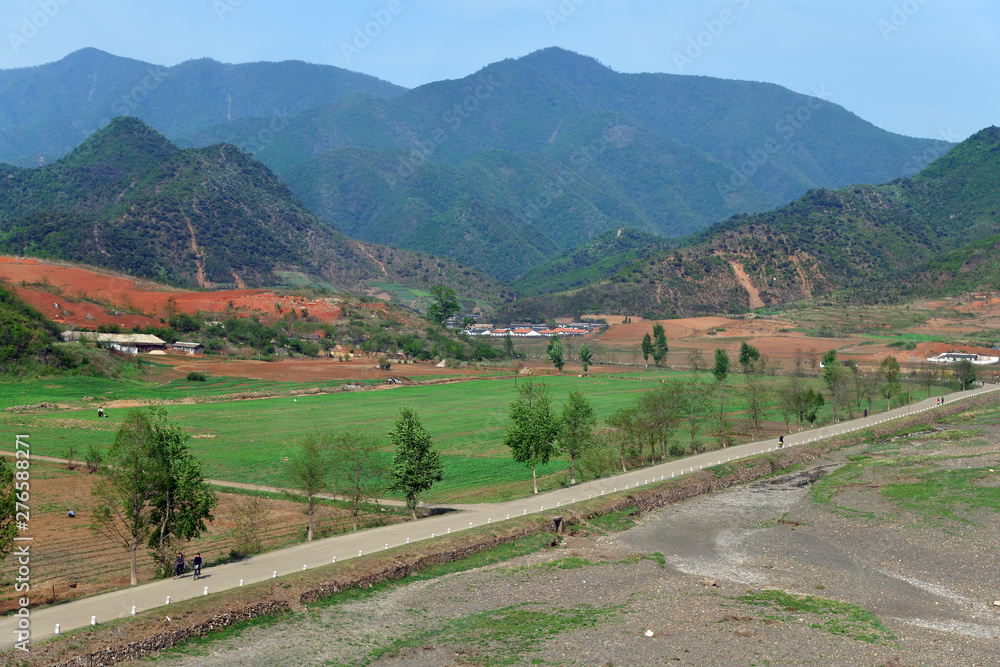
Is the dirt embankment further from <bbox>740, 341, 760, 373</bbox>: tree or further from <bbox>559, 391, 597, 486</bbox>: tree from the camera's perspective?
<bbox>740, 341, 760, 373</bbox>: tree

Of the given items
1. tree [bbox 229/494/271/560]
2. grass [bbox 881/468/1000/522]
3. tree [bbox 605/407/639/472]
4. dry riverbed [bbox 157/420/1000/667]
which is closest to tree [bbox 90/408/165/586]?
tree [bbox 229/494/271/560]

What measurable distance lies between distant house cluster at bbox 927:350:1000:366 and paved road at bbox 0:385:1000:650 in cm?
8772

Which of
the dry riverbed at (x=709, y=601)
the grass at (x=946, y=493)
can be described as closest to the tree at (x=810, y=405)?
the grass at (x=946, y=493)

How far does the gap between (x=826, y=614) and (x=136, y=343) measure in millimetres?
131784

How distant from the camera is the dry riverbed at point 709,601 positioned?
3192cm

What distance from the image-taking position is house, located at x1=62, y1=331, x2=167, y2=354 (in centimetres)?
13950

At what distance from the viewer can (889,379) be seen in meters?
113

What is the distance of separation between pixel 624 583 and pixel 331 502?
920 inches

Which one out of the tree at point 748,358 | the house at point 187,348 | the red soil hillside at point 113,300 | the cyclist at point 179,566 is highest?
the red soil hillside at point 113,300

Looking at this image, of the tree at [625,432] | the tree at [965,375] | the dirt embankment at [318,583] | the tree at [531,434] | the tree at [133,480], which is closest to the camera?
the dirt embankment at [318,583]

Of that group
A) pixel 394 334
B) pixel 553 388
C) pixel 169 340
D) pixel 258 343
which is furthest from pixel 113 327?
pixel 553 388

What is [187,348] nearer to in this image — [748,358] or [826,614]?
[748,358]

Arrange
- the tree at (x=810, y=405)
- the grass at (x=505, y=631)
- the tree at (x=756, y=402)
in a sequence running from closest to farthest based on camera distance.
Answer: the grass at (x=505, y=631) < the tree at (x=756, y=402) < the tree at (x=810, y=405)

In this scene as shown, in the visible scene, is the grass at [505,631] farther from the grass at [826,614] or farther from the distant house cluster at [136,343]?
the distant house cluster at [136,343]
